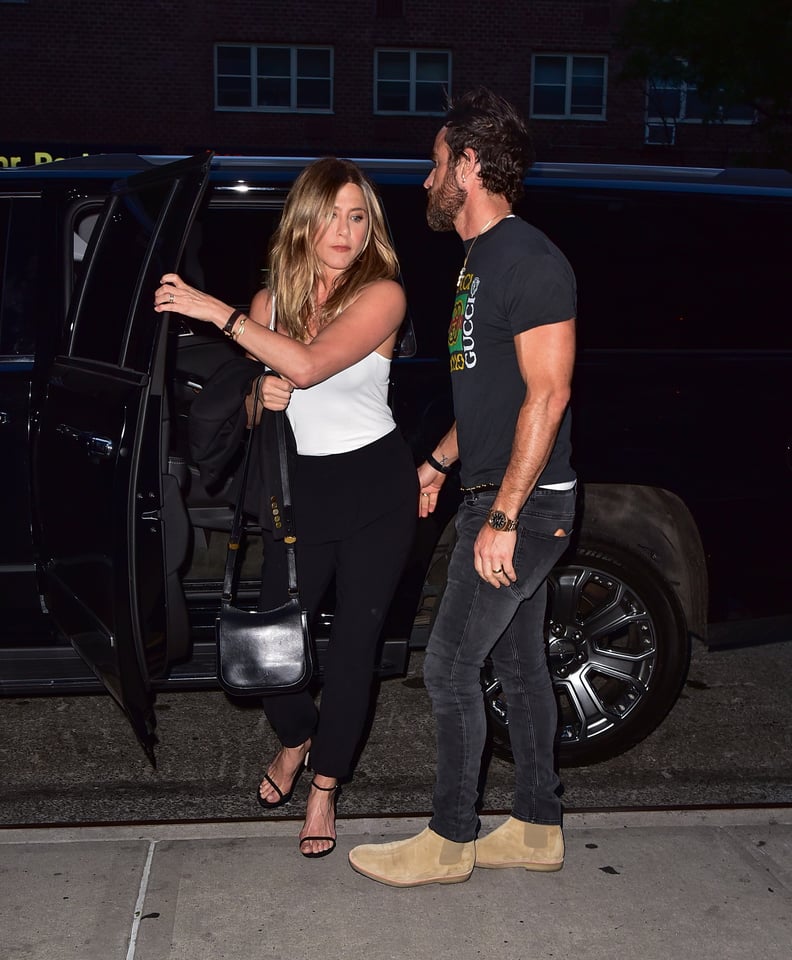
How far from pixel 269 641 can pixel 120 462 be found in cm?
64

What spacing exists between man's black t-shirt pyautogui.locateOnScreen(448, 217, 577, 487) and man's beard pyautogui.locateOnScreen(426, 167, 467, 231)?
3.9 inches

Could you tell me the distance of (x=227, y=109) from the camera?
843 inches

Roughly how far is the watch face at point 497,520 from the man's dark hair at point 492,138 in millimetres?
812

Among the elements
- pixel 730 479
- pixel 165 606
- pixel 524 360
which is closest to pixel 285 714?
pixel 165 606

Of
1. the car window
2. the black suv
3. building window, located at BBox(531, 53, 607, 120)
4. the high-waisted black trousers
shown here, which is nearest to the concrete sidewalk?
the high-waisted black trousers

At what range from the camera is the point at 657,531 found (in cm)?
403

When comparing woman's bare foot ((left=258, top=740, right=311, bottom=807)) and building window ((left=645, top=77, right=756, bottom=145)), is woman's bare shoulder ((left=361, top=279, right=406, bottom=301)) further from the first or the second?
building window ((left=645, top=77, right=756, bottom=145))

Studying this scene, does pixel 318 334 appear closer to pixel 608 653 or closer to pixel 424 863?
pixel 424 863

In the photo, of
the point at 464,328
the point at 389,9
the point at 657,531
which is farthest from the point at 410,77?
the point at 464,328

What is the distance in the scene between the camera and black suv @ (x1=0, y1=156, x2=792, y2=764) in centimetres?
367

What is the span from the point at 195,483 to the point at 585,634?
6.05 feet

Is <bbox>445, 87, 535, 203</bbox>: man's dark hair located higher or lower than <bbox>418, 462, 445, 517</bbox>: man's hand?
higher

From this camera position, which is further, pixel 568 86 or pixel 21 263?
pixel 568 86

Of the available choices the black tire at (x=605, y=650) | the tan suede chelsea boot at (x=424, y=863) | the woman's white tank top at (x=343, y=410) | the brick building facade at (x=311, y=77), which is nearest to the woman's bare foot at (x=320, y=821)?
the tan suede chelsea boot at (x=424, y=863)
